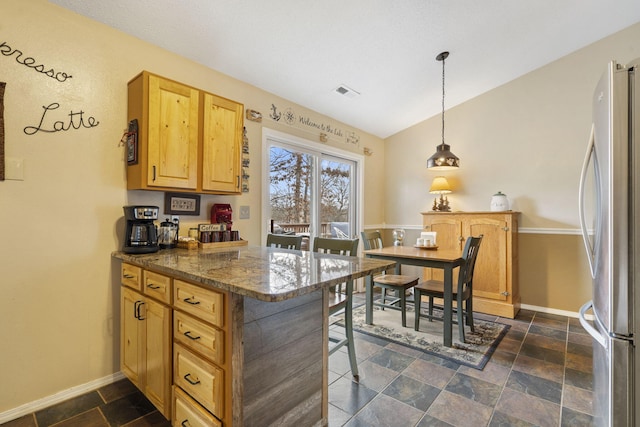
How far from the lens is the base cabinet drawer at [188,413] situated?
1248mm

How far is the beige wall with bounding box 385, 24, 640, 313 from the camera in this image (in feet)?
11.0

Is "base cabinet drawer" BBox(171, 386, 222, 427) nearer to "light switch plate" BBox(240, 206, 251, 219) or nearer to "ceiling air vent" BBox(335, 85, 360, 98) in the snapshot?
"light switch plate" BBox(240, 206, 251, 219)

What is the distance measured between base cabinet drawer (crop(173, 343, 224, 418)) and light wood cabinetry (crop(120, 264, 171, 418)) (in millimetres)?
99

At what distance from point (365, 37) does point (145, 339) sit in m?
2.78

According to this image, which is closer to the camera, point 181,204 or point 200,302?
point 200,302

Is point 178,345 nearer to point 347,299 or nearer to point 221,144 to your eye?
point 347,299

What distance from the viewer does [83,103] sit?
1947 millimetres

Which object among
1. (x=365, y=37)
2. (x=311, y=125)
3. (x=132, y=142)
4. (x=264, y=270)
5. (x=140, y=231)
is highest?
(x=365, y=37)

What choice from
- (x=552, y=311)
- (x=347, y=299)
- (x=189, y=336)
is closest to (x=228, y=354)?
(x=189, y=336)

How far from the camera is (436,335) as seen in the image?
2.86m

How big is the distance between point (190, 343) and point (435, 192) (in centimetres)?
379

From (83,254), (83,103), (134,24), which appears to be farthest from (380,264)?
(134,24)

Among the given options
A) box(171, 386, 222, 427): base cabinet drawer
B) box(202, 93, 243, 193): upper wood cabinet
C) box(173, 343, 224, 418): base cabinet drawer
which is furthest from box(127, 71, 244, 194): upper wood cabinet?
box(171, 386, 222, 427): base cabinet drawer

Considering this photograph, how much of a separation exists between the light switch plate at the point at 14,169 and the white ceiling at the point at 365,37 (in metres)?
1.03
